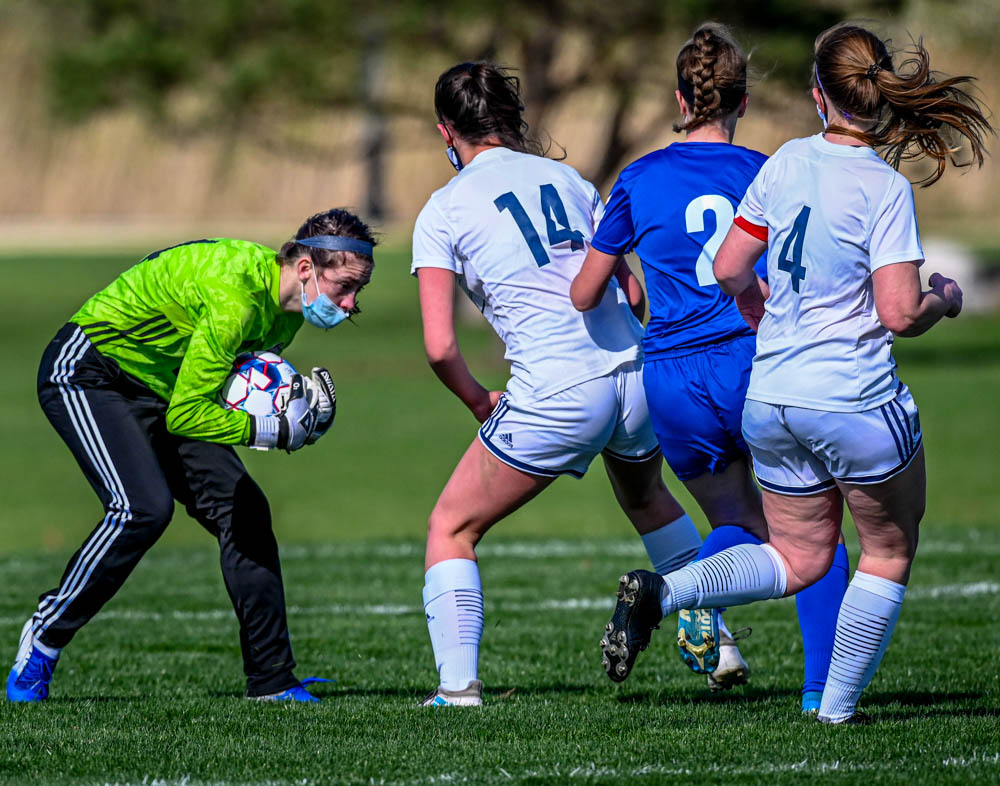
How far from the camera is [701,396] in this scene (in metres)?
4.96

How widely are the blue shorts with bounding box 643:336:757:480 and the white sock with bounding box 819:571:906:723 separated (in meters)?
0.69

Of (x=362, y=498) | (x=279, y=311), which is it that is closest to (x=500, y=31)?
(x=362, y=498)

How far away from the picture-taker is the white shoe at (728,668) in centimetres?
567

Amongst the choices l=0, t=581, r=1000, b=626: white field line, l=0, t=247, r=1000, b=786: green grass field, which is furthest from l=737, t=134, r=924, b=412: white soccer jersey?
l=0, t=581, r=1000, b=626: white field line

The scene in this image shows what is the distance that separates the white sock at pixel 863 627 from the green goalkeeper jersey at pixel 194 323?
82.8 inches

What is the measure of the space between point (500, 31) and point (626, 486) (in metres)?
19.7

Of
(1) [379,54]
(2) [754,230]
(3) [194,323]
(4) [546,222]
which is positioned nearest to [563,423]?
(4) [546,222]

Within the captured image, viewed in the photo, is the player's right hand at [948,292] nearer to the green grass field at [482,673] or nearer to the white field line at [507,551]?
the green grass field at [482,673]

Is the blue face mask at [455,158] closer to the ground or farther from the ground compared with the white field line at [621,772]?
farther from the ground

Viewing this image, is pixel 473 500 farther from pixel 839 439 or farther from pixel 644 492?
pixel 839 439

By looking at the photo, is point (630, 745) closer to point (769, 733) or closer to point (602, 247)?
point (769, 733)

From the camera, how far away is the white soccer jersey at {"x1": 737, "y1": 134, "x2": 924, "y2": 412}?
14.1 feet

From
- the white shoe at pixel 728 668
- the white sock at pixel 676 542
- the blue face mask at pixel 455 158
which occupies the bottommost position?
the white shoe at pixel 728 668

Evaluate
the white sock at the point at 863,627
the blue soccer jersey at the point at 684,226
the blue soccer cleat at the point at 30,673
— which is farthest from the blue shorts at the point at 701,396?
the blue soccer cleat at the point at 30,673
